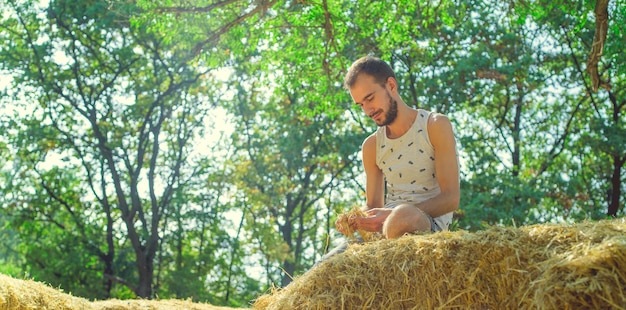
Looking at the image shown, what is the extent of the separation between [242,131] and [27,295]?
18769 millimetres

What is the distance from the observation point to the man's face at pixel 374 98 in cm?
410

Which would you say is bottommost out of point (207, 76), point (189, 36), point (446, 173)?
point (446, 173)

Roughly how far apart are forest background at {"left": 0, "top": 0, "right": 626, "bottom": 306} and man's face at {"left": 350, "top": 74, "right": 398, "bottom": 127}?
36.9 ft

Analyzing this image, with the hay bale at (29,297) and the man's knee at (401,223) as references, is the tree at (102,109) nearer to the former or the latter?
the hay bale at (29,297)

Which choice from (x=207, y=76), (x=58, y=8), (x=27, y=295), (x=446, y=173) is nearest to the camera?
(x=446, y=173)

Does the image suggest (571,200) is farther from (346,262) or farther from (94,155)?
(346,262)

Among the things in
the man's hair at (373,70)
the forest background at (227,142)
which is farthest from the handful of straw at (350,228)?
the forest background at (227,142)

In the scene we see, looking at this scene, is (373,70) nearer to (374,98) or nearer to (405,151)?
(374,98)

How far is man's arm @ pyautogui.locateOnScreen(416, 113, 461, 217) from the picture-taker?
391 centimetres

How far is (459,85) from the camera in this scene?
18.1 metres

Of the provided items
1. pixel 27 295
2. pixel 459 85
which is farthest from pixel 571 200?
pixel 27 295

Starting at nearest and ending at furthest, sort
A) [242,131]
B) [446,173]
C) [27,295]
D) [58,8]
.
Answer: [446,173] < [27,295] < [58,8] < [242,131]

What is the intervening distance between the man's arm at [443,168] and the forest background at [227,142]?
11.4m

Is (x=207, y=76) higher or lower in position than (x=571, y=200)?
higher
